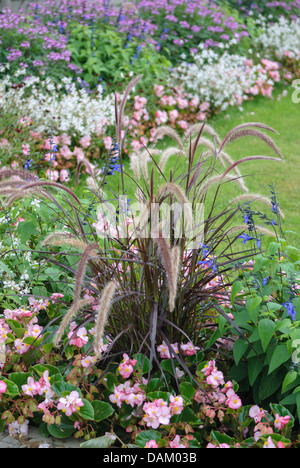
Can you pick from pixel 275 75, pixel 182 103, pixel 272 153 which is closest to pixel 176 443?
pixel 272 153

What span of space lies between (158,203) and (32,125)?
3595 mm

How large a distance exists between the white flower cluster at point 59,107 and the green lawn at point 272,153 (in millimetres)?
636

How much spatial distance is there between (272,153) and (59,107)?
Result: 250 cm

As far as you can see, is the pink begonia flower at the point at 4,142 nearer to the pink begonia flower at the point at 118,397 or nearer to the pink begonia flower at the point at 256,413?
the pink begonia flower at the point at 118,397

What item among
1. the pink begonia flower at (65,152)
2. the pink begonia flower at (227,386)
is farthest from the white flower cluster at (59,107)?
the pink begonia flower at (227,386)

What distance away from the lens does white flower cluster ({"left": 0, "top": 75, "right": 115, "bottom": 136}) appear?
578cm

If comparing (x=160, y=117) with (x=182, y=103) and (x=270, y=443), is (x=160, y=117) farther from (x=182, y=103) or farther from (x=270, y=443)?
(x=270, y=443)

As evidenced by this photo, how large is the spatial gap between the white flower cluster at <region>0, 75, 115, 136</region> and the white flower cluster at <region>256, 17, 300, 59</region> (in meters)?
3.81

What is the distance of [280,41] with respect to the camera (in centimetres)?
945

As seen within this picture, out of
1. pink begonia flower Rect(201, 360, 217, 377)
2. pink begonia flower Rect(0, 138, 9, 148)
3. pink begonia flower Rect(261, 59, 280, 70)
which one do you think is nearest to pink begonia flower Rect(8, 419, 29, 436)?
pink begonia flower Rect(201, 360, 217, 377)

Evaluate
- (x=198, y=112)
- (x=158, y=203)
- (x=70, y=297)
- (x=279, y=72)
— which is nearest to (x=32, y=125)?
(x=198, y=112)

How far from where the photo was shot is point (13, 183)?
251 centimetres

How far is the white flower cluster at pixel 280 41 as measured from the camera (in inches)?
362
